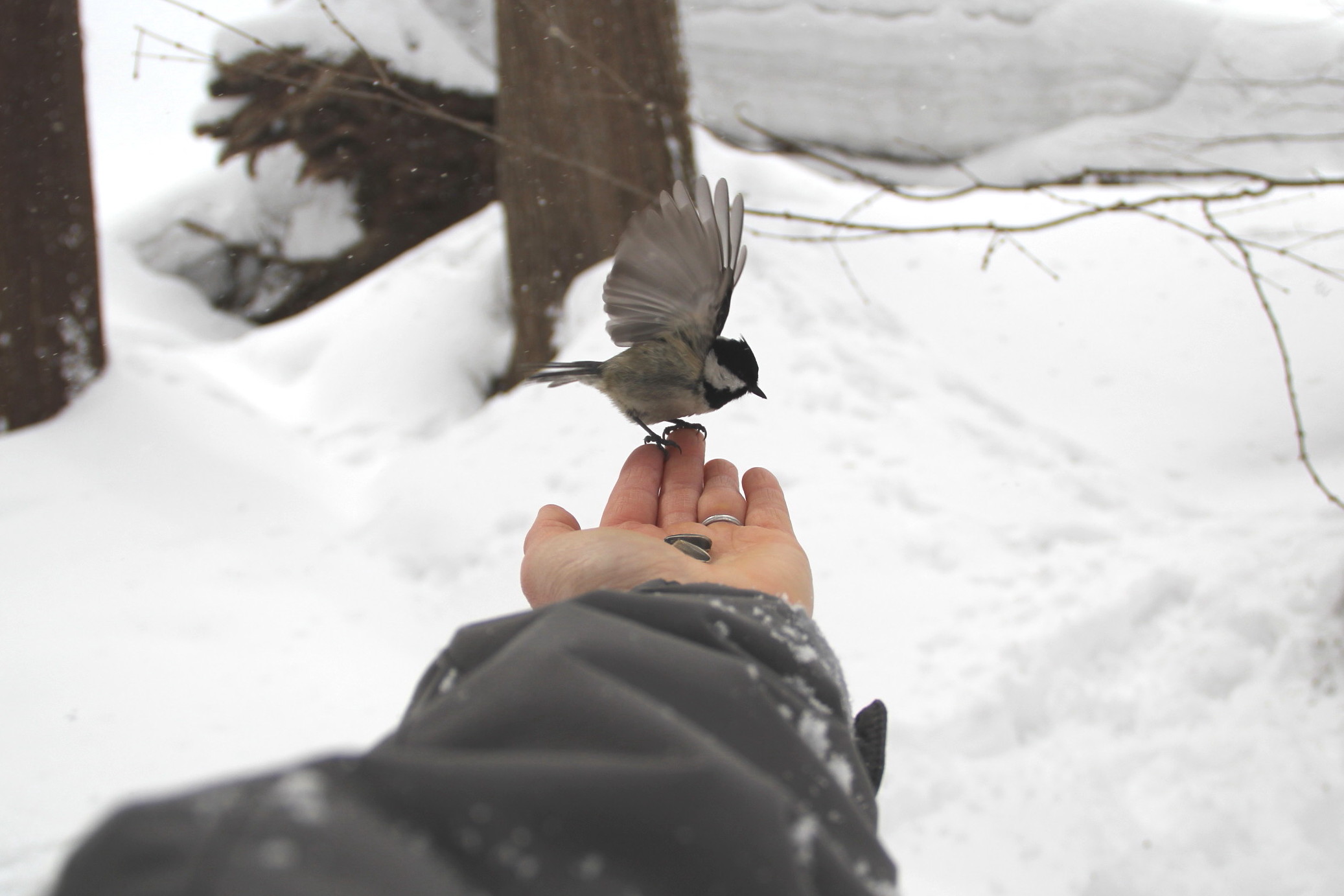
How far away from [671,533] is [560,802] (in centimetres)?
92

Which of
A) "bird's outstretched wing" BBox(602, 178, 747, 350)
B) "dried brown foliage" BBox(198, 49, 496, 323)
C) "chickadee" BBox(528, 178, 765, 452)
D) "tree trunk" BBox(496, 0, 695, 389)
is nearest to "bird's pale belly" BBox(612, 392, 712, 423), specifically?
"chickadee" BBox(528, 178, 765, 452)

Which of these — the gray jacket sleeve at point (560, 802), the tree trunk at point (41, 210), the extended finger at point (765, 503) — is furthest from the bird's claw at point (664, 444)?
the tree trunk at point (41, 210)

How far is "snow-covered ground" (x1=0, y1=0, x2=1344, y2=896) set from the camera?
4.55 feet

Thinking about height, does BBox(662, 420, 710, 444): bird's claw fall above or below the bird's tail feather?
below

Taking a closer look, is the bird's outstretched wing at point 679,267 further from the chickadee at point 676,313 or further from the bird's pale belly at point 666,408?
the bird's pale belly at point 666,408

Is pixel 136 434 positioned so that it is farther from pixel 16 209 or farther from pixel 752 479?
pixel 752 479

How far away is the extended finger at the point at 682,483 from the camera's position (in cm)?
144

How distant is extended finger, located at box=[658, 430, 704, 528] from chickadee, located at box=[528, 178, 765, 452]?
7 cm

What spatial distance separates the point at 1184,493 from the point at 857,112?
527 centimetres

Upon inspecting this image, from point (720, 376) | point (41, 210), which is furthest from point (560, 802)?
point (41, 210)

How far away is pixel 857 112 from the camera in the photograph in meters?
6.54

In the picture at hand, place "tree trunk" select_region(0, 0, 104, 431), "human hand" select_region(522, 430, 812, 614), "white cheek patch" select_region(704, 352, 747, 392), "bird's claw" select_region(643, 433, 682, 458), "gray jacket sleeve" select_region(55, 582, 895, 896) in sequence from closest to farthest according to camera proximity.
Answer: "gray jacket sleeve" select_region(55, 582, 895, 896) < "human hand" select_region(522, 430, 812, 614) < "white cheek patch" select_region(704, 352, 747, 392) < "bird's claw" select_region(643, 433, 682, 458) < "tree trunk" select_region(0, 0, 104, 431)

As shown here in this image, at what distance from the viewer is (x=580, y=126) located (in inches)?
110

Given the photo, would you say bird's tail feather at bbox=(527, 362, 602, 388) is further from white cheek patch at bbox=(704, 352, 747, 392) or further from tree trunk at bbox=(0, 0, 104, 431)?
tree trunk at bbox=(0, 0, 104, 431)
